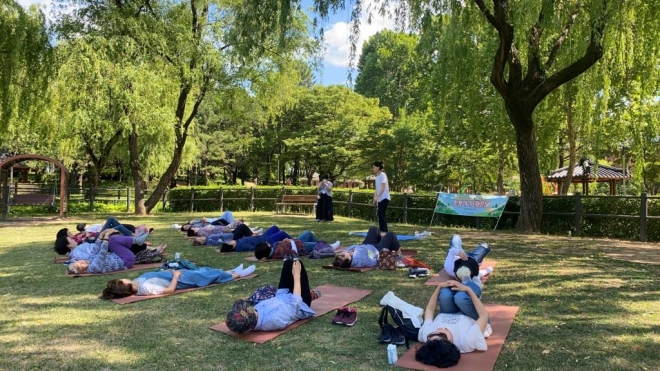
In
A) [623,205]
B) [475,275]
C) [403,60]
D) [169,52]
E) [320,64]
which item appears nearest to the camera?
[475,275]

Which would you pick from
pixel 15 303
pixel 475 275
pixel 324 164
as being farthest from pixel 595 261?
pixel 324 164

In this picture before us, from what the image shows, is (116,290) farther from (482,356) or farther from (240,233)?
(482,356)

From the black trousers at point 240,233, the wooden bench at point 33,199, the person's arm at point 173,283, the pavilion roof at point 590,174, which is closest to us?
the person's arm at point 173,283

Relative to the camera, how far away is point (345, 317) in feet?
13.9

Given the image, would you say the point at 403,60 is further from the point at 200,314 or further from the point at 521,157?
the point at 200,314

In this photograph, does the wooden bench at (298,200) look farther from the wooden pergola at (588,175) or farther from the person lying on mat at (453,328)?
the person lying on mat at (453,328)

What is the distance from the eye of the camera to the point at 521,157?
10789 mm

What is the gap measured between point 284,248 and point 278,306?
11.2 feet

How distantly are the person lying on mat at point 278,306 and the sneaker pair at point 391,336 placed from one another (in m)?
0.87

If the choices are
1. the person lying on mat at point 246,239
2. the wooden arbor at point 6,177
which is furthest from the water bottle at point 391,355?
the wooden arbor at point 6,177

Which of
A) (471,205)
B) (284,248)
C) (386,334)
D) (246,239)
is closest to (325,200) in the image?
(471,205)

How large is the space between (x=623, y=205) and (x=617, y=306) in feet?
23.8

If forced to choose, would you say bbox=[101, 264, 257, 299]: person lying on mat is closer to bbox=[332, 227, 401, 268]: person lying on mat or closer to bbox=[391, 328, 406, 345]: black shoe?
bbox=[332, 227, 401, 268]: person lying on mat

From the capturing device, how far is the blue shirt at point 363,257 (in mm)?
6676
